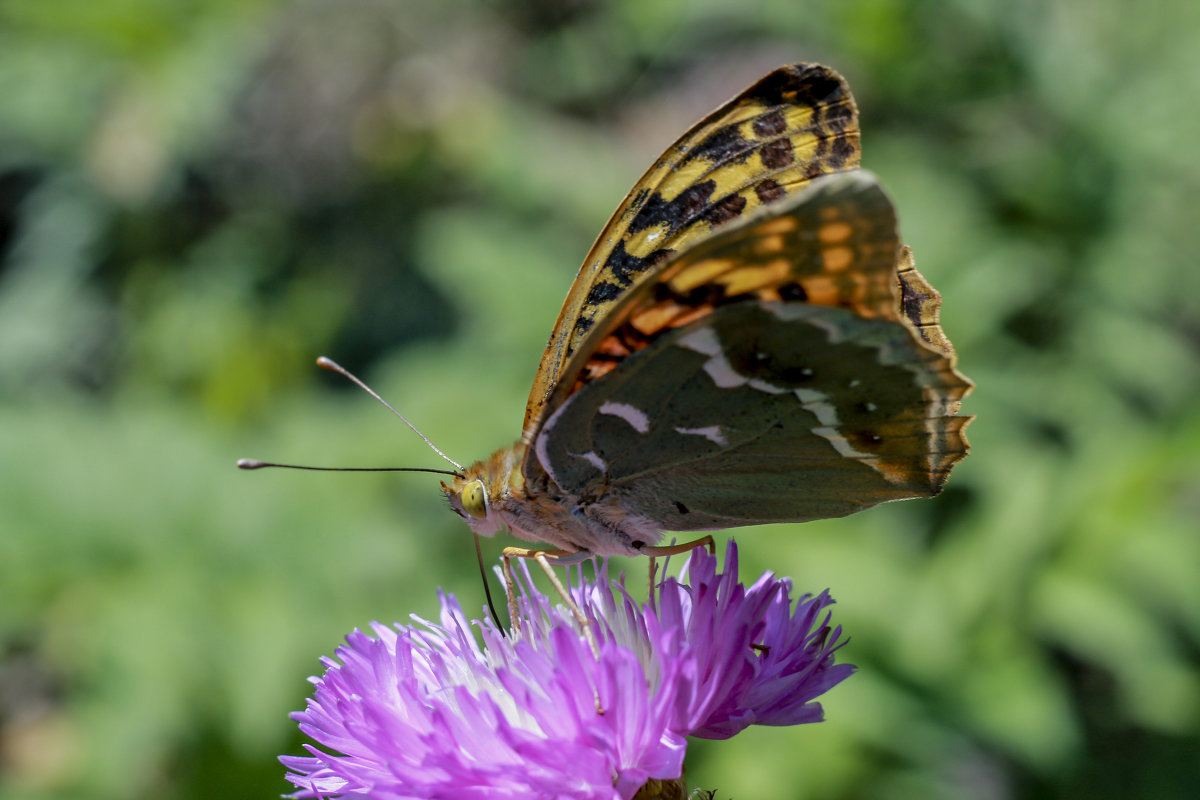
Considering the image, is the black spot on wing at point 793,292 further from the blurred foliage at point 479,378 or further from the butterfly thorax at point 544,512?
the blurred foliage at point 479,378

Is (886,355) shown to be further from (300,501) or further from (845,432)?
(300,501)

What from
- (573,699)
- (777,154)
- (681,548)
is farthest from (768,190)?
(573,699)

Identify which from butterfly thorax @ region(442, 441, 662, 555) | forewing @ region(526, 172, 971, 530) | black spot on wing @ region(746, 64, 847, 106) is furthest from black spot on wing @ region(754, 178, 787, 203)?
butterfly thorax @ region(442, 441, 662, 555)

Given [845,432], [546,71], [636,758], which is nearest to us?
[636,758]

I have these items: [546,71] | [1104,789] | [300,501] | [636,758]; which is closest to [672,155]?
[636,758]

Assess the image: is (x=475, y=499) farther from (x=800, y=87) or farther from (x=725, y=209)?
(x=800, y=87)

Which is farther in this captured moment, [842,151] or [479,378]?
[479,378]

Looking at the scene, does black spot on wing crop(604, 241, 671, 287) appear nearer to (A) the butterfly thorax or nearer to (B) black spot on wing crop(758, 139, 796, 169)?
(B) black spot on wing crop(758, 139, 796, 169)
